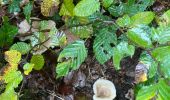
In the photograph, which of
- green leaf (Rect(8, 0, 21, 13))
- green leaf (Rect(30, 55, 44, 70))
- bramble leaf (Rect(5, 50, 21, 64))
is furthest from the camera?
green leaf (Rect(8, 0, 21, 13))

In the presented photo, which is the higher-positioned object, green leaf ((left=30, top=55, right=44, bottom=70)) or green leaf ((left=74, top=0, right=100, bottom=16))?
green leaf ((left=74, top=0, right=100, bottom=16))

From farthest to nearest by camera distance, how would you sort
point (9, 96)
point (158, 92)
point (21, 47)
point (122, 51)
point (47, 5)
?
1. point (47, 5)
2. point (21, 47)
3. point (9, 96)
4. point (122, 51)
5. point (158, 92)

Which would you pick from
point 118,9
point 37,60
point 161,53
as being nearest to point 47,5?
point 37,60

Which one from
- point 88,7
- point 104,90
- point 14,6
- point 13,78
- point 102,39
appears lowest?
point 104,90

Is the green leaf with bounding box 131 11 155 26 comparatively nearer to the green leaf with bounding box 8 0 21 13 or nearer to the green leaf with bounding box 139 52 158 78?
the green leaf with bounding box 139 52 158 78

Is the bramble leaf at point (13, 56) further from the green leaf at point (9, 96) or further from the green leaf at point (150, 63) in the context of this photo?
the green leaf at point (150, 63)

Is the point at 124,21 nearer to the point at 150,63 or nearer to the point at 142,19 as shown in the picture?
the point at 142,19

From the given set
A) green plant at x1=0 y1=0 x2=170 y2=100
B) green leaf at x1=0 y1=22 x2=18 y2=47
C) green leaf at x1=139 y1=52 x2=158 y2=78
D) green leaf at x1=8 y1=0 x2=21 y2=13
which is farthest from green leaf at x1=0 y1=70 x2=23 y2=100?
green leaf at x1=139 y1=52 x2=158 y2=78

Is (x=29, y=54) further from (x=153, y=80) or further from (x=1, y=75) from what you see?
(x=153, y=80)
